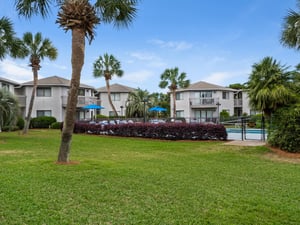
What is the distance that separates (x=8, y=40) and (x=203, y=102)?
1089 inches

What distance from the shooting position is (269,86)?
1281cm

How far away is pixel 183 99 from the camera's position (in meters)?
39.6

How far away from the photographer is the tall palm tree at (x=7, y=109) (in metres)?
17.0

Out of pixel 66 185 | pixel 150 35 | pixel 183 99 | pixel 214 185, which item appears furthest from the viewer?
pixel 183 99

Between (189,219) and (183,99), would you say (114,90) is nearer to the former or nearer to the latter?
(183,99)

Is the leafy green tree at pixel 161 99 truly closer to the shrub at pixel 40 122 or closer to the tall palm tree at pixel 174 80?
the tall palm tree at pixel 174 80

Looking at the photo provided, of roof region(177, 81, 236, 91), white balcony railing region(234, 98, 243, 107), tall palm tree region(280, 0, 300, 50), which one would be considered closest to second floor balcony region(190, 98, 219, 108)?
roof region(177, 81, 236, 91)

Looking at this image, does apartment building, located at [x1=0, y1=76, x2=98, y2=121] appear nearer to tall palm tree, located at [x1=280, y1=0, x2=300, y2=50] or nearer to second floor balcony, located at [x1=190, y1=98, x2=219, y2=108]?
second floor balcony, located at [x1=190, y1=98, x2=219, y2=108]

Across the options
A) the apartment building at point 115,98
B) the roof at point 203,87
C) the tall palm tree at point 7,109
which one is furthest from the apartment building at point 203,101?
the tall palm tree at point 7,109

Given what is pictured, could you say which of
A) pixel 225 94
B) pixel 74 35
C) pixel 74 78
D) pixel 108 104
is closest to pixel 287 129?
pixel 74 78

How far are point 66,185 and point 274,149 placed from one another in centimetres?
997

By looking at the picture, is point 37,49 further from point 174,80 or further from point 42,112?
point 174,80

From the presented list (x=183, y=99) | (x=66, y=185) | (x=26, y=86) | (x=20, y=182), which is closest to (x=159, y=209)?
(x=66, y=185)

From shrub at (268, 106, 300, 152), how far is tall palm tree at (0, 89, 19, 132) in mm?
15961
